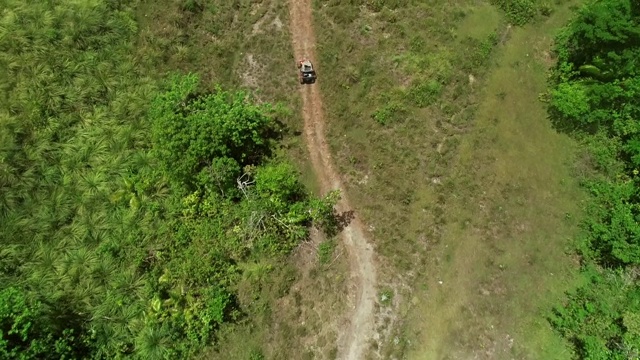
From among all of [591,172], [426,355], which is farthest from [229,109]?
[591,172]

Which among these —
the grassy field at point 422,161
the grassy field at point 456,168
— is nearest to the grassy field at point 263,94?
the grassy field at point 422,161

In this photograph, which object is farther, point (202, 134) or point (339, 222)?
point (339, 222)

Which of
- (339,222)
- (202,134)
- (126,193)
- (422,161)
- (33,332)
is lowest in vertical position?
(33,332)

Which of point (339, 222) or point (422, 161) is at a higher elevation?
point (422, 161)

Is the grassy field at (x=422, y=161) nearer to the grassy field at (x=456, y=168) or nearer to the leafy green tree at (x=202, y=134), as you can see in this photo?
the grassy field at (x=456, y=168)

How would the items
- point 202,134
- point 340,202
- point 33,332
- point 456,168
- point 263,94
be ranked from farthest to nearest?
point 263,94, point 456,168, point 340,202, point 202,134, point 33,332

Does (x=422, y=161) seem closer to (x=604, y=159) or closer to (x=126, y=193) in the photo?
(x=604, y=159)

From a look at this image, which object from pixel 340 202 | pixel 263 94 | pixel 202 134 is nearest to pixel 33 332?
pixel 202 134
